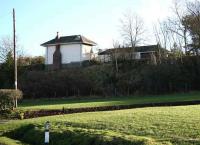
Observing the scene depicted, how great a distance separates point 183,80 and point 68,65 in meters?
24.7

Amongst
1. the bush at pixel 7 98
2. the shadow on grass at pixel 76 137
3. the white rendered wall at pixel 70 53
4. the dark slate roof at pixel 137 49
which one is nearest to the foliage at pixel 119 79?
the dark slate roof at pixel 137 49

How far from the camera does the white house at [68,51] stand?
8225 cm

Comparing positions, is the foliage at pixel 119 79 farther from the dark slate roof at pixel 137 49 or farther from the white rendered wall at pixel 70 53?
the white rendered wall at pixel 70 53

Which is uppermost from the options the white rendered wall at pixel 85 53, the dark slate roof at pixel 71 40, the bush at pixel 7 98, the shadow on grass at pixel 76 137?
the dark slate roof at pixel 71 40

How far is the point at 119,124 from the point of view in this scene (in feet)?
71.0

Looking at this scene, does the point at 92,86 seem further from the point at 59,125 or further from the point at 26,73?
the point at 59,125

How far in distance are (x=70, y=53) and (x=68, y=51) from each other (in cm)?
60

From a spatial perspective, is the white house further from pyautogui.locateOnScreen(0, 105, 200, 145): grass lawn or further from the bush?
pyautogui.locateOnScreen(0, 105, 200, 145): grass lawn

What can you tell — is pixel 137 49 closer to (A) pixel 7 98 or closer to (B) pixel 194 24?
(B) pixel 194 24

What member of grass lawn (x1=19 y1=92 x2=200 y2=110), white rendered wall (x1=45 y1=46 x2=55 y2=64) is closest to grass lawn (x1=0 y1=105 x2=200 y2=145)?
grass lawn (x1=19 y1=92 x2=200 y2=110)

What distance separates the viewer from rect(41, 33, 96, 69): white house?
270 ft

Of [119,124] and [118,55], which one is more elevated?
[118,55]

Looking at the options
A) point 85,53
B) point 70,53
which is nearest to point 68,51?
point 70,53

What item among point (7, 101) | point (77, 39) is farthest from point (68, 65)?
point (7, 101)
